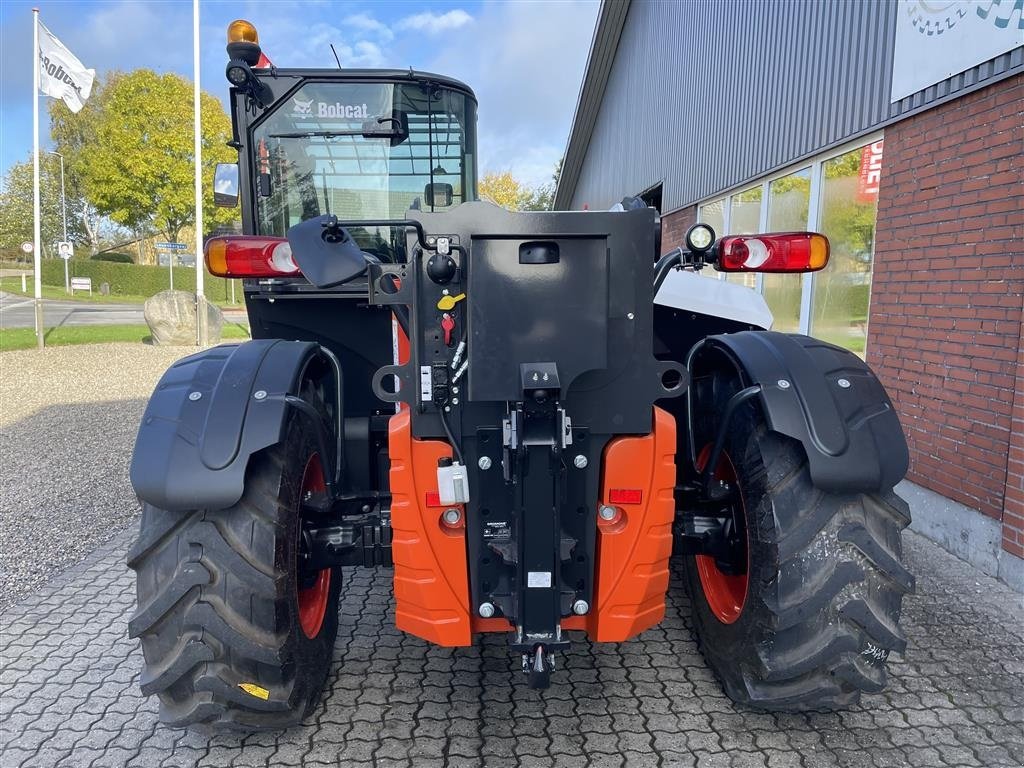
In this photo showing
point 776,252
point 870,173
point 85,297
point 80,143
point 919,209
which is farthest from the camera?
point 80,143

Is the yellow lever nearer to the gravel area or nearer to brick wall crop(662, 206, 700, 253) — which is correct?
the gravel area

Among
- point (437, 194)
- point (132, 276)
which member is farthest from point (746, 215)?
point (132, 276)

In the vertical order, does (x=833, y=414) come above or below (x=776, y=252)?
below

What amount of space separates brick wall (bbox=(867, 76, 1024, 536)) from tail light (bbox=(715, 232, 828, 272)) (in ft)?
7.06

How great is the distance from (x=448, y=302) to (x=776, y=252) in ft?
4.28

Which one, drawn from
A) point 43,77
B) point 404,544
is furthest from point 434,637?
point 43,77

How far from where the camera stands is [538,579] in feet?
Answer: 7.61

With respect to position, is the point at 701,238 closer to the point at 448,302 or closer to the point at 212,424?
the point at 448,302

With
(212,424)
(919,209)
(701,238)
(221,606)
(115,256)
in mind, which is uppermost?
(115,256)

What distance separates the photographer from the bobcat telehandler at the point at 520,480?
2.18 metres

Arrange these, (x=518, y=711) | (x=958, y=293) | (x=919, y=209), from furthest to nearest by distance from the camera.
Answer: (x=919, y=209) → (x=958, y=293) → (x=518, y=711)

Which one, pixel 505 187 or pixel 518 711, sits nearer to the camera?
pixel 518 711

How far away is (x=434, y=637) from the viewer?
2.54m

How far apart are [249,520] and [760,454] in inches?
67.0
